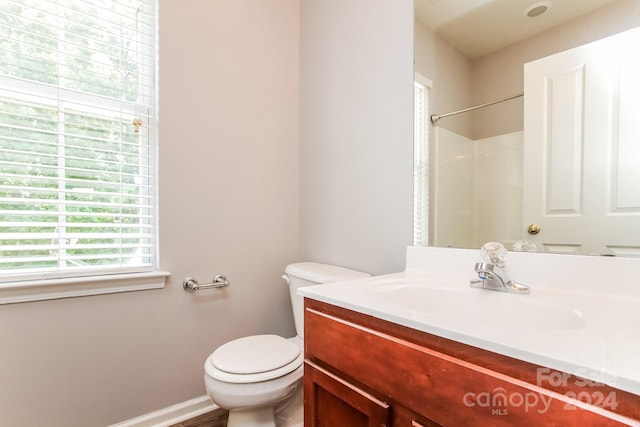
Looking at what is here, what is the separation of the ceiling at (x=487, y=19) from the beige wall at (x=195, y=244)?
911 millimetres

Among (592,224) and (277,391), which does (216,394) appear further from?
(592,224)

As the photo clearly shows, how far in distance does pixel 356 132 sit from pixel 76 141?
3.98 ft

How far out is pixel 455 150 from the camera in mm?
1182

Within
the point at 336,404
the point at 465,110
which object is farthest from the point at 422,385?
the point at 465,110

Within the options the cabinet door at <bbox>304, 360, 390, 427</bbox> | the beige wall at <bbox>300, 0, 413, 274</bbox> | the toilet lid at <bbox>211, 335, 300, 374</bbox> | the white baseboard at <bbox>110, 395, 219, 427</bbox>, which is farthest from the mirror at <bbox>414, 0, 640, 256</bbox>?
the white baseboard at <bbox>110, 395, 219, 427</bbox>

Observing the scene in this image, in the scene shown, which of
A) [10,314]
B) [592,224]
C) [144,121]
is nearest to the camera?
[592,224]

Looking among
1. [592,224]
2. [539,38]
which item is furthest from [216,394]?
[539,38]

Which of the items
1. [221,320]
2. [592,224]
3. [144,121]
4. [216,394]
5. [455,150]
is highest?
[144,121]

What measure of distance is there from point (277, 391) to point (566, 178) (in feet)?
3.87

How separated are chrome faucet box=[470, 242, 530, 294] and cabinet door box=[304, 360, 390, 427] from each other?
467 millimetres

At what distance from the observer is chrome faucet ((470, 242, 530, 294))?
2.84ft

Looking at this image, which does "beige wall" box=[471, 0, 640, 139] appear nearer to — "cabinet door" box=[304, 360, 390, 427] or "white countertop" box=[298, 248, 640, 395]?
"white countertop" box=[298, 248, 640, 395]

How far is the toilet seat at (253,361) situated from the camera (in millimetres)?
1102

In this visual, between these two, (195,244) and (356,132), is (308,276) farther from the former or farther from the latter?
(356,132)
